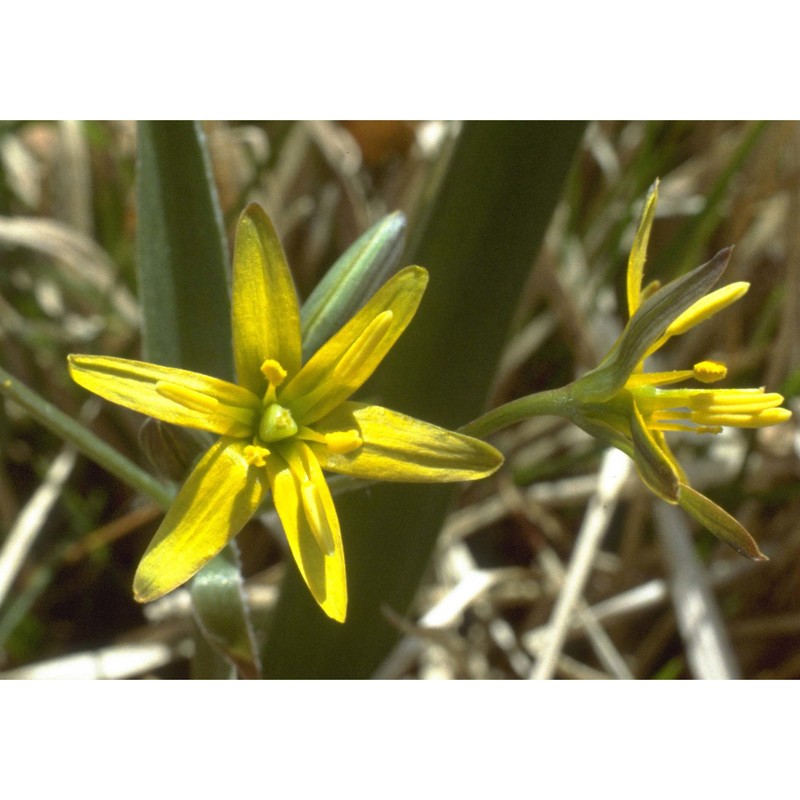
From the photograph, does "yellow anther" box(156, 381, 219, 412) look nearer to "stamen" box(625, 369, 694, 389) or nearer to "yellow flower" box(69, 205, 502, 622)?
"yellow flower" box(69, 205, 502, 622)

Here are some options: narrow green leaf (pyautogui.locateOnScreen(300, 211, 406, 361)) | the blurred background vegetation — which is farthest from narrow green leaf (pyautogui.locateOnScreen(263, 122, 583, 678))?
narrow green leaf (pyautogui.locateOnScreen(300, 211, 406, 361))

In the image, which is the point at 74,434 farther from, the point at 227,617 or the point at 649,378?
the point at 649,378

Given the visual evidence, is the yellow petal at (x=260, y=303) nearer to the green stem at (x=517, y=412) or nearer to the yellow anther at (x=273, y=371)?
the yellow anther at (x=273, y=371)

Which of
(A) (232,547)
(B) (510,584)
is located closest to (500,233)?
(A) (232,547)

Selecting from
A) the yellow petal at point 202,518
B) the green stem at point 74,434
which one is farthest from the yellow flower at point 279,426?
the green stem at point 74,434

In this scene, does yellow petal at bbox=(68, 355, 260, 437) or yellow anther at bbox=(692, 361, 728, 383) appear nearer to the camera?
yellow petal at bbox=(68, 355, 260, 437)

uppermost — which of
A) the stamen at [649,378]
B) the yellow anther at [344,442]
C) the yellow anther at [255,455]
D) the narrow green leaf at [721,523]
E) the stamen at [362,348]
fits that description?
the stamen at [362,348]
